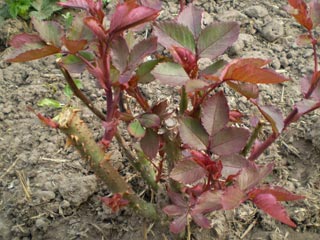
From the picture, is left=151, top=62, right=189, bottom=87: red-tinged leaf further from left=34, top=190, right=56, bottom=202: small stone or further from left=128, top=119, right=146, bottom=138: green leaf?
left=34, top=190, right=56, bottom=202: small stone

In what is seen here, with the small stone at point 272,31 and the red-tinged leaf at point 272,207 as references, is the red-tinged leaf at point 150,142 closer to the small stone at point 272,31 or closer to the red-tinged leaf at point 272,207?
the red-tinged leaf at point 272,207

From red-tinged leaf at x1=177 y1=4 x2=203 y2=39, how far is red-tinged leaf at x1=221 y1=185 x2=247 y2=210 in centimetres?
32

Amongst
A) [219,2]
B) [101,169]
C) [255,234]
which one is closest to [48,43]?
[101,169]

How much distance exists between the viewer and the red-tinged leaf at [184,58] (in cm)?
101

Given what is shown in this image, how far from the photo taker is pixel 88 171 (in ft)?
5.46

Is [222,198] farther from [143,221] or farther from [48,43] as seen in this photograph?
[143,221]

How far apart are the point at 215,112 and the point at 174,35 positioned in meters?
0.17

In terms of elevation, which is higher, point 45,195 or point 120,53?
point 120,53

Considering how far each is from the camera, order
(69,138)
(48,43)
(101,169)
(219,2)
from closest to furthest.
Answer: (48,43), (69,138), (101,169), (219,2)

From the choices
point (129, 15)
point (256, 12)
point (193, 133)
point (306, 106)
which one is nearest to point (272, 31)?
point (256, 12)

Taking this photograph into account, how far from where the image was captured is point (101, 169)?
128 centimetres

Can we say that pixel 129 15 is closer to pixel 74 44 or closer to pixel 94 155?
pixel 74 44

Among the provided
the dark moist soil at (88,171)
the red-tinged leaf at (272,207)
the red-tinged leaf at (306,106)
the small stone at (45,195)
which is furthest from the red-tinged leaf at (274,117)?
the small stone at (45,195)

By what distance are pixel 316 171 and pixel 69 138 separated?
84 cm
